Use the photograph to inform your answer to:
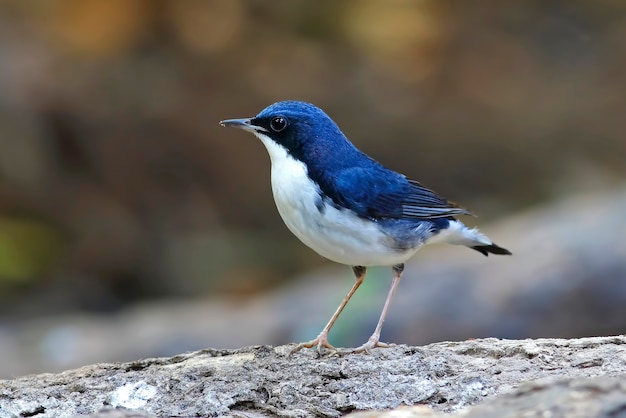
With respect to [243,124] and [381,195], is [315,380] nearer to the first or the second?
[381,195]

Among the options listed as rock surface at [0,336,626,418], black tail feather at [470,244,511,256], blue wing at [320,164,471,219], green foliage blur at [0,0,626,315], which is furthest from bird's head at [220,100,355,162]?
green foliage blur at [0,0,626,315]

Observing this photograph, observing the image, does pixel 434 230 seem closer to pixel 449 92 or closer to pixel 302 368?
pixel 302 368

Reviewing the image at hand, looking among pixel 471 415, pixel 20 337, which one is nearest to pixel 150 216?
pixel 20 337

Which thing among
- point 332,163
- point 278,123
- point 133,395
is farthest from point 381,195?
point 133,395

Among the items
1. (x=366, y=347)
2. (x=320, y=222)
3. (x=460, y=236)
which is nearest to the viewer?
(x=320, y=222)

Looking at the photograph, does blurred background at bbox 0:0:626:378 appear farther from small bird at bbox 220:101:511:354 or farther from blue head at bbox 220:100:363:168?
blue head at bbox 220:100:363:168
